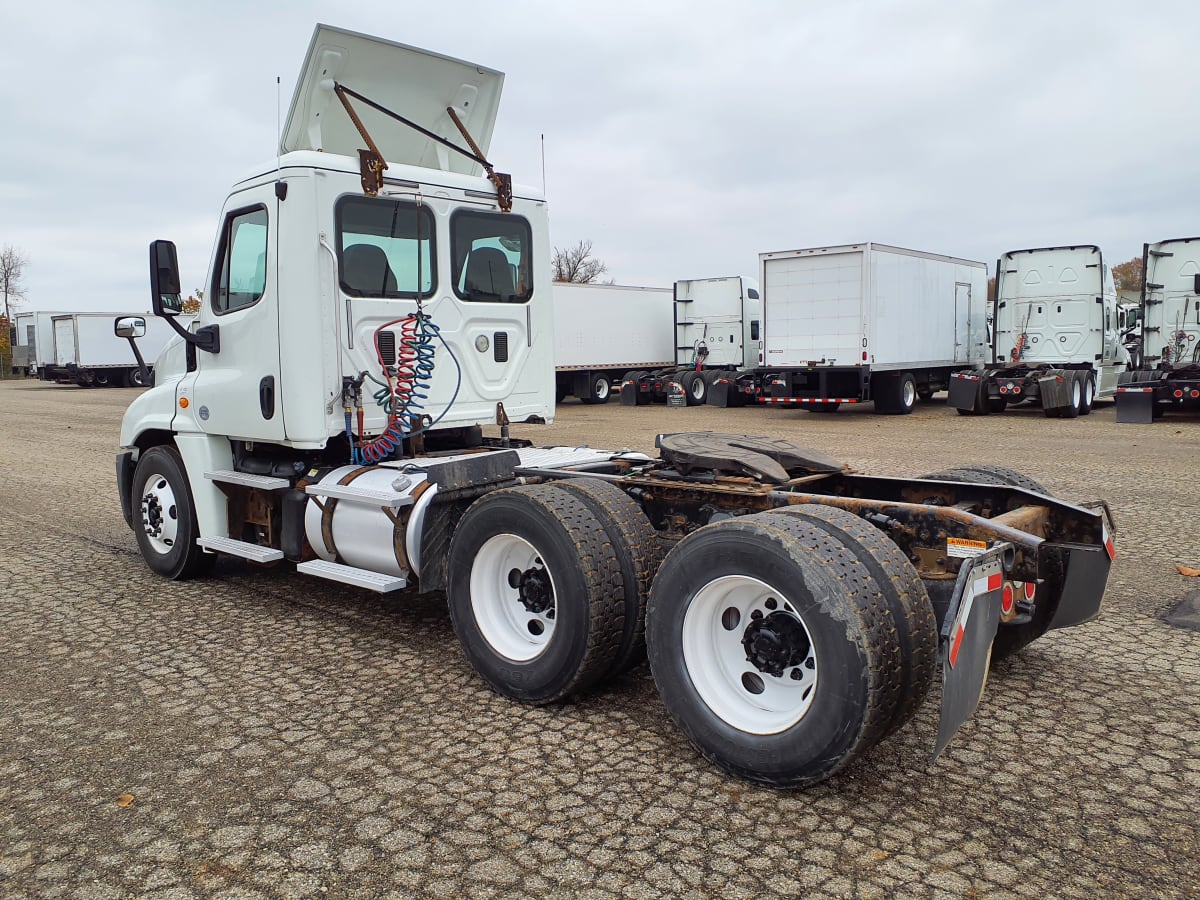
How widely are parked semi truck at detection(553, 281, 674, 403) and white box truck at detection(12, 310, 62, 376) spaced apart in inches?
1075

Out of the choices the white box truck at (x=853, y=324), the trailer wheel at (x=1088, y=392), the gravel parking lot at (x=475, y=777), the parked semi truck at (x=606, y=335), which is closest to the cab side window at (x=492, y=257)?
the gravel parking lot at (x=475, y=777)

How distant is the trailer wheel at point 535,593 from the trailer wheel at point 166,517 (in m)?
2.74

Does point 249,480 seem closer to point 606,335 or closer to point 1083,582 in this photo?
point 1083,582

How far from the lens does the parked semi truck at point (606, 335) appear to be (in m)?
25.8

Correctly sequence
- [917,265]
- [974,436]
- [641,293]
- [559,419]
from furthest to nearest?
1. [641,293]
2. [559,419]
3. [917,265]
4. [974,436]

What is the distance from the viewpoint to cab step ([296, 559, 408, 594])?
192 inches

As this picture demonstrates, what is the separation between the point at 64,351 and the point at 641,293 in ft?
92.8

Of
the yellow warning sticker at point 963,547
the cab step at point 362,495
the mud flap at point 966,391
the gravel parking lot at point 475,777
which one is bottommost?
the gravel parking lot at point 475,777

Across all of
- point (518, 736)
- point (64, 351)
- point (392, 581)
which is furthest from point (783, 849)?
point (64, 351)

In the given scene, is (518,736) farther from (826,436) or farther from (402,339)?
(826,436)

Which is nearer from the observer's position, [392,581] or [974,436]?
[392,581]

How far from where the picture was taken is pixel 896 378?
20750mm

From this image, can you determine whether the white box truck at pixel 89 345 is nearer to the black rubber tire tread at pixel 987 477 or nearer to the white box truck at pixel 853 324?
the white box truck at pixel 853 324

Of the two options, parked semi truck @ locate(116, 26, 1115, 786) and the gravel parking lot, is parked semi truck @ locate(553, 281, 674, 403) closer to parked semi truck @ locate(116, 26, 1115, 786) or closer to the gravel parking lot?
parked semi truck @ locate(116, 26, 1115, 786)
